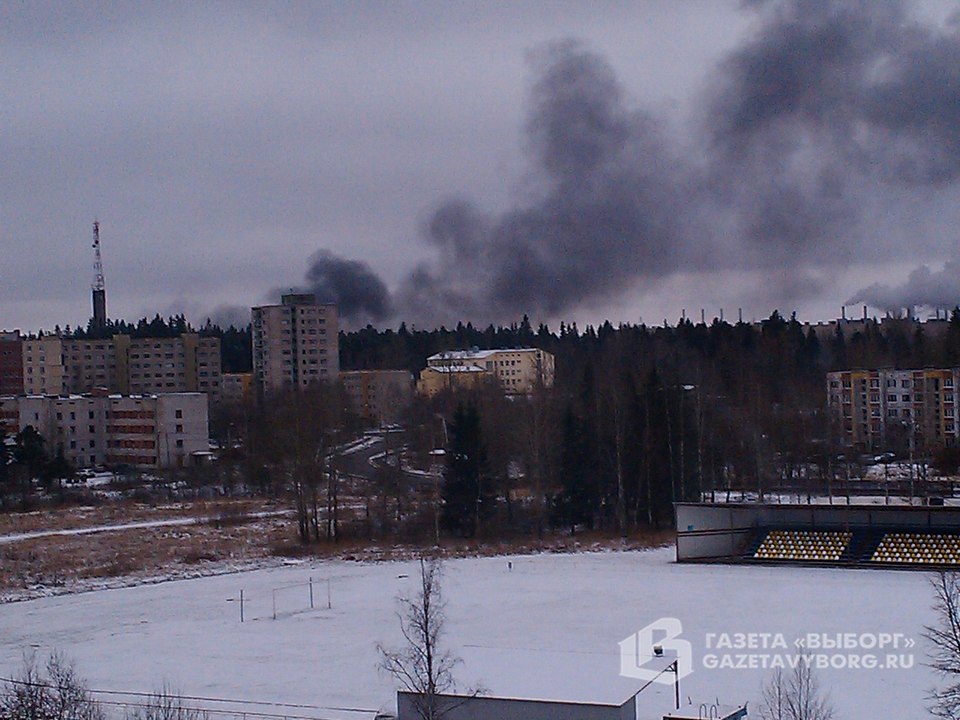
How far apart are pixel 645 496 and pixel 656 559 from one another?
6.99 m

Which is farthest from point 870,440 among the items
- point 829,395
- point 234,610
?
point 234,610

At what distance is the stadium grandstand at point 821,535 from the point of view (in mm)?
26266

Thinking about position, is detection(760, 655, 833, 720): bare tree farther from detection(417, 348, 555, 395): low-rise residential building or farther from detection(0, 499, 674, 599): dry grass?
detection(417, 348, 555, 395): low-rise residential building

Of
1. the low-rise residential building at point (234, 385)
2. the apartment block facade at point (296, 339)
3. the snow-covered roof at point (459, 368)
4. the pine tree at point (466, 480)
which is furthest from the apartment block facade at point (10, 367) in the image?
the pine tree at point (466, 480)

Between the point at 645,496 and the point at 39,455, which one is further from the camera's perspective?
the point at 39,455

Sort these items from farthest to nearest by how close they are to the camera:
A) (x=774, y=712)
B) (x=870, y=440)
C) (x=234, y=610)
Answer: (x=870, y=440) → (x=234, y=610) → (x=774, y=712)

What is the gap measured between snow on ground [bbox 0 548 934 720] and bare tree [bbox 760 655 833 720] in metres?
0.25

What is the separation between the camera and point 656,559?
28.4 meters

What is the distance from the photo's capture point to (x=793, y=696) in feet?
42.5

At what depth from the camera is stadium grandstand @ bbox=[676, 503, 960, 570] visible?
26266mm

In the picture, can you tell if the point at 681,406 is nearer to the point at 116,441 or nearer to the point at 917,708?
the point at 917,708

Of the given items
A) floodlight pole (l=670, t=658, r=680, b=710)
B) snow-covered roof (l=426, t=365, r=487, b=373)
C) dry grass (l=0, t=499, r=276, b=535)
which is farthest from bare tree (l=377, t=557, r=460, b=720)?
snow-covered roof (l=426, t=365, r=487, b=373)

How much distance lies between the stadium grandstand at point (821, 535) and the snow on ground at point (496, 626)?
3.57ft

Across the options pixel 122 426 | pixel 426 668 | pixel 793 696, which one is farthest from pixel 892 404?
pixel 426 668
